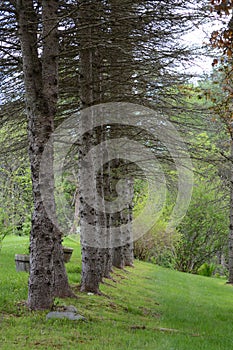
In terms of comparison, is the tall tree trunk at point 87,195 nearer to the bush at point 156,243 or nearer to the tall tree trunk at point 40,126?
the tall tree trunk at point 40,126

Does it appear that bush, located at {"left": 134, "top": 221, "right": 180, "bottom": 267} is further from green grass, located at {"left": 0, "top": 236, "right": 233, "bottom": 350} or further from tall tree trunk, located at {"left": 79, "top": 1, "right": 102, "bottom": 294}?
tall tree trunk, located at {"left": 79, "top": 1, "right": 102, "bottom": 294}

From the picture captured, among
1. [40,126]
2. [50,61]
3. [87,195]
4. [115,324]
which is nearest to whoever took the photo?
[115,324]

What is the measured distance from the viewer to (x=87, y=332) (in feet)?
18.6

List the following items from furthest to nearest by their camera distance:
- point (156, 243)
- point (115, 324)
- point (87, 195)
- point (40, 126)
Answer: point (156, 243) → point (87, 195) → point (40, 126) → point (115, 324)

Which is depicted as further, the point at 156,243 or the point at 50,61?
the point at 156,243

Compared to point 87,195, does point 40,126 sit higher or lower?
higher

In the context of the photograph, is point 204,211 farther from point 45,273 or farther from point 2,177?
point 45,273

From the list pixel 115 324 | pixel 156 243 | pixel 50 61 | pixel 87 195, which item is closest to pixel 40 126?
pixel 50 61

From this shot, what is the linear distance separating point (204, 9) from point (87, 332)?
523 cm

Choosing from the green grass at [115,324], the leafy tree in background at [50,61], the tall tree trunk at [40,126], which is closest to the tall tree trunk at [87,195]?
the leafy tree in background at [50,61]

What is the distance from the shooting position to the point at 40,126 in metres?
6.84

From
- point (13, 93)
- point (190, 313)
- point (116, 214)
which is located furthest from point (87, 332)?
point (116, 214)

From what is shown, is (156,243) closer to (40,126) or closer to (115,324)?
(115,324)

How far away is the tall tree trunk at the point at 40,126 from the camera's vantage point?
257 inches
